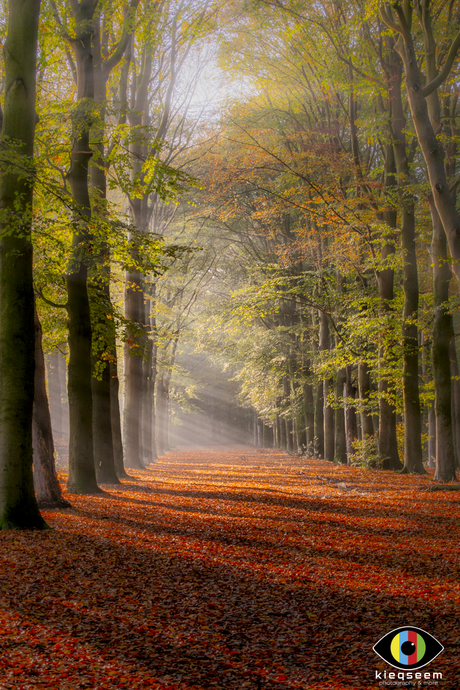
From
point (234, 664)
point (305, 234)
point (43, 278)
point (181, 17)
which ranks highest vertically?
point (181, 17)

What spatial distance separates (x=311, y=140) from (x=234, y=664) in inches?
713

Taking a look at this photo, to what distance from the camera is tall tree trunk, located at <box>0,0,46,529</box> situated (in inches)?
275

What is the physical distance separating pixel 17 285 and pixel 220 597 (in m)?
5.07

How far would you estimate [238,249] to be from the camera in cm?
2828

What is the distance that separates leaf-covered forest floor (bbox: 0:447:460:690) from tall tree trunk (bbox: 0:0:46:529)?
723 mm

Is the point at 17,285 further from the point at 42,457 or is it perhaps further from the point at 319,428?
the point at 319,428

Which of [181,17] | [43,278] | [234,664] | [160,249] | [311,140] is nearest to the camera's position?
[234,664]

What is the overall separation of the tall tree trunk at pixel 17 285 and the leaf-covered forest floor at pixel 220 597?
723mm

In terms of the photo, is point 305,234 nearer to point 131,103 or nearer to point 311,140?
point 311,140

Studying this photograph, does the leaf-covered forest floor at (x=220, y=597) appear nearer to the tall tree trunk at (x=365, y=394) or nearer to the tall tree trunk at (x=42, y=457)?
the tall tree trunk at (x=42, y=457)

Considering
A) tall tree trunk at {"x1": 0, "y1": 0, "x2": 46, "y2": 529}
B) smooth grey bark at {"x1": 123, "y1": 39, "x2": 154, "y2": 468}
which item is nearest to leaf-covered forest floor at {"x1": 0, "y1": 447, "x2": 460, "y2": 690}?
tall tree trunk at {"x1": 0, "y1": 0, "x2": 46, "y2": 529}

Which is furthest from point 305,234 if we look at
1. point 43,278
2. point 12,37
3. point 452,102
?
point 12,37

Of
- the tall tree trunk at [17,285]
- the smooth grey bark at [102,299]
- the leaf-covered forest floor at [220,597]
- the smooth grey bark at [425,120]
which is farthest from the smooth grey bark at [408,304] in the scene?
the tall tree trunk at [17,285]

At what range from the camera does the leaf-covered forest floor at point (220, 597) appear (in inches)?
128
